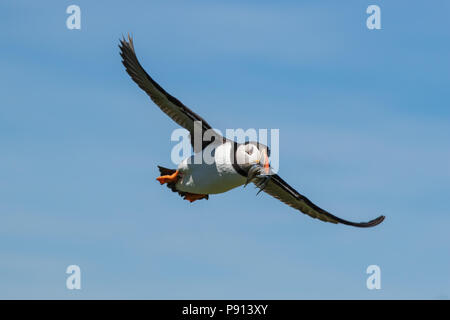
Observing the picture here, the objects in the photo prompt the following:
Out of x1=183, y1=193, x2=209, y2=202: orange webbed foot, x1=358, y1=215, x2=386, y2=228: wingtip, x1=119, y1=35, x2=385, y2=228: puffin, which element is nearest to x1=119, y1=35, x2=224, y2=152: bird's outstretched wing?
x1=119, y1=35, x2=385, y2=228: puffin

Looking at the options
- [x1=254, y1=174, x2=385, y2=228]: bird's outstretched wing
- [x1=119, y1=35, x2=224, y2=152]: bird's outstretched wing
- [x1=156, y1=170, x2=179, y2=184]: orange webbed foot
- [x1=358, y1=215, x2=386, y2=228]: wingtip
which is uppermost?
[x1=119, y1=35, x2=224, y2=152]: bird's outstretched wing

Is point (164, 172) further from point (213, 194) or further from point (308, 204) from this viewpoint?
point (308, 204)

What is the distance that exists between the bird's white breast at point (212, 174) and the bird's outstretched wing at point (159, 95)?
71cm

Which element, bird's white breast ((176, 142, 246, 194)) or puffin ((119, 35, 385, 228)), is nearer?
puffin ((119, 35, 385, 228))

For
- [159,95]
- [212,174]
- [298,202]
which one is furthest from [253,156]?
[298,202]

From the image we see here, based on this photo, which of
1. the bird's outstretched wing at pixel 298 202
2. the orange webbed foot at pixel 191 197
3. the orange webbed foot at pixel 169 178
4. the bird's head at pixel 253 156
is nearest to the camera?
the bird's head at pixel 253 156

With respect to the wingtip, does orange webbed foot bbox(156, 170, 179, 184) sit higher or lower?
higher

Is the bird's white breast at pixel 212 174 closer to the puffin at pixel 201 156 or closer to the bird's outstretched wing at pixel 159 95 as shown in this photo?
the puffin at pixel 201 156

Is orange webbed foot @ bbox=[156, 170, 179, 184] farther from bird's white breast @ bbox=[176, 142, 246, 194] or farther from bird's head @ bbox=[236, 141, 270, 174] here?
bird's head @ bbox=[236, 141, 270, 174]

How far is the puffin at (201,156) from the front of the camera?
70.4ft

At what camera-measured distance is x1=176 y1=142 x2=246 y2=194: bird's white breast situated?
2184 cm

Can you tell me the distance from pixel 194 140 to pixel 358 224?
498 centimetres

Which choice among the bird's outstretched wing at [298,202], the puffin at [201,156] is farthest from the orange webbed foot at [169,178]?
the bird's outstretched wing at [298,202]

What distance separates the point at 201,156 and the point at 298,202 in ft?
11.7
